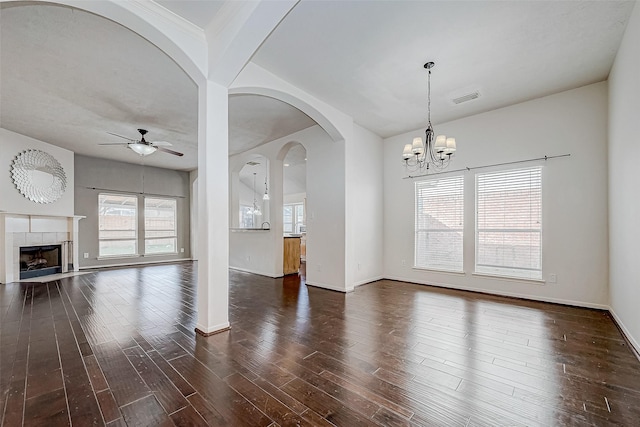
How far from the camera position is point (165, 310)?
3635 millimetres

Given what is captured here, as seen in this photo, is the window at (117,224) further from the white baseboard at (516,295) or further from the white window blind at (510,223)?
the white window blind at (510,223)

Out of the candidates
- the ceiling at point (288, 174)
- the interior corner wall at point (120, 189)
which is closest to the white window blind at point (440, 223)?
the ceiling at point (288, 174)

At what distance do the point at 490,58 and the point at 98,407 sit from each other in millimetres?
4705

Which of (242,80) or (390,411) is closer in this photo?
(390,411)

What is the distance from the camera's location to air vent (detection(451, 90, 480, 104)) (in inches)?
158

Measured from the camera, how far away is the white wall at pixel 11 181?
5.48m

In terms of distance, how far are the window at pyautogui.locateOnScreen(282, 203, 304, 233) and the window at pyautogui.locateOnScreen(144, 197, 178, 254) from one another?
167 inches

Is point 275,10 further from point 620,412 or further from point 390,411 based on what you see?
point 620,412

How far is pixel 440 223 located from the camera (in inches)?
206

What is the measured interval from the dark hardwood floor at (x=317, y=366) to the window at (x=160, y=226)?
468 cm

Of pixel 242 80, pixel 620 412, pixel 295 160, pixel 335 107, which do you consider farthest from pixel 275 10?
pixel 295 160

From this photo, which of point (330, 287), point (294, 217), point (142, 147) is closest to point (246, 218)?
point (294, 217)

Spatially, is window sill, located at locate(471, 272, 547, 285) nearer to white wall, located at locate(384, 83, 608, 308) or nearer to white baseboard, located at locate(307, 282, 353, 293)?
white wall, located at locate(384, 83, 608, 308)

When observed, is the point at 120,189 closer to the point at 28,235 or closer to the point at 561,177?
the point at 28,235
